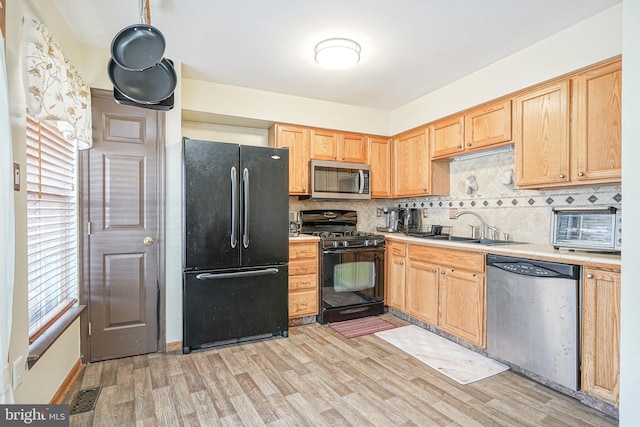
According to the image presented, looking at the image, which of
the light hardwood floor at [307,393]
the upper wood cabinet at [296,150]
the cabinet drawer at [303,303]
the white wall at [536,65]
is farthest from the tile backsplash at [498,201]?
the light hardwood floor at [307,393]

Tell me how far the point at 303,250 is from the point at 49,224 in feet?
6.73

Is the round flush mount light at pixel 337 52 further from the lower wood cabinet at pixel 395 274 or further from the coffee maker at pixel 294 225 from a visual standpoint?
the lower wood cabinet at pixel 395 274

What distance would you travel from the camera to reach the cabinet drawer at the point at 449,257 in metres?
2.66

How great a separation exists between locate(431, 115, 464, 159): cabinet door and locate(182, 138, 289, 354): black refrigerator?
1630 mm

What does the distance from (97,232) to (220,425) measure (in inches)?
69.5

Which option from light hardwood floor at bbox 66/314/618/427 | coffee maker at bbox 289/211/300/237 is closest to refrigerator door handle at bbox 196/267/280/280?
light hardwood floor at bbox 66/314/618/427

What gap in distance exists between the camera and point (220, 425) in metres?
1.81

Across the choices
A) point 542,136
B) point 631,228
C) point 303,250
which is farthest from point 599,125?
point 303,250

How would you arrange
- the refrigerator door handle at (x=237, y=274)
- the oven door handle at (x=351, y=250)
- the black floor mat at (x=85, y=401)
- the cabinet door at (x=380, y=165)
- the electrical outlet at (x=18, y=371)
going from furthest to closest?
the cabinet door at (x=380, y=165) < the oven door handle at (x=351, y=250) < the refrigerator door handle at (x=237, y=274) < the black floor mat at (x=85, y=401) < the electrical outlet at (x=18, y=371)

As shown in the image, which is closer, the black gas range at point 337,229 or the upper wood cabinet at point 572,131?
the upper wood cabinet at point 572,131

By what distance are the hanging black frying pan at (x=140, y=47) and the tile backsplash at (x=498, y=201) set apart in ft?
7.84

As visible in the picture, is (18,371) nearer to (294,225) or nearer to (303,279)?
(303,279)

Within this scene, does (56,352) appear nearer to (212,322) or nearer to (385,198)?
(212,322)

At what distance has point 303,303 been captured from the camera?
11.0 ft
